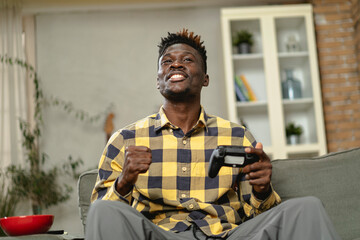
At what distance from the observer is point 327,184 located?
203 cm

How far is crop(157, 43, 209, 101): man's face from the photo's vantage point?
1.90 m

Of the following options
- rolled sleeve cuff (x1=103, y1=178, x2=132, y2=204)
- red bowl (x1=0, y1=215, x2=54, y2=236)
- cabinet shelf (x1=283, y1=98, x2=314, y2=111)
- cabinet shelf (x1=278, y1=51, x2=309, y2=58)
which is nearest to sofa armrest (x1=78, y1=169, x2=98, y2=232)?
red bowl (x1=0, y1=215, x2=54, y2=236)

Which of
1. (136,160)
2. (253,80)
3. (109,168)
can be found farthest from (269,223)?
(253,80)

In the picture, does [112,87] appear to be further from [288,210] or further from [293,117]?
[288,210]

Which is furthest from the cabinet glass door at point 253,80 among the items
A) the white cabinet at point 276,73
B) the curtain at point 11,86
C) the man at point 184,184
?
the man at point 184,184

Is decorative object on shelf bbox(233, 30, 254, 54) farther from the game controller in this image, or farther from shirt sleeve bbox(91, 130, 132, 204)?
the game controller

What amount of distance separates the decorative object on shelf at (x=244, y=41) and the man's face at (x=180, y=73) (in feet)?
7.72

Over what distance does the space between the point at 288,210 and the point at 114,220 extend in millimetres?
466

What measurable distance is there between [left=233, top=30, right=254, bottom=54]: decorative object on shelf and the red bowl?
2886 mm

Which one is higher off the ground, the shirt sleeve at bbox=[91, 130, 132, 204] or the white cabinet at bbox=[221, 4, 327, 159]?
the white cabinet at bbox=[221, 4, 327, 159]

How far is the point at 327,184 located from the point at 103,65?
3.02 meters

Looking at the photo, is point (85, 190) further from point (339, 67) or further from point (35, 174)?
point (339, 67)

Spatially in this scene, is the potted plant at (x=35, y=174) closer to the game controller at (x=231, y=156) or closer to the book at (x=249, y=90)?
the book at (x=249, y=90)

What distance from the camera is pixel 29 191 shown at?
409cm
